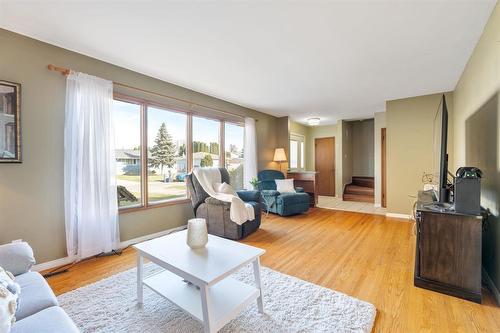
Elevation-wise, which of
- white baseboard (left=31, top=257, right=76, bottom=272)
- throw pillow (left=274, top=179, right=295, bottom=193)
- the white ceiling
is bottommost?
white baseboard (left=31, top=257, right=76, bottom=272)

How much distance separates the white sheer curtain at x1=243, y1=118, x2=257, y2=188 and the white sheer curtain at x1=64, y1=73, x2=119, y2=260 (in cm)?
267

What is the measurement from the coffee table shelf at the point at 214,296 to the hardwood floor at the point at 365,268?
821 mm

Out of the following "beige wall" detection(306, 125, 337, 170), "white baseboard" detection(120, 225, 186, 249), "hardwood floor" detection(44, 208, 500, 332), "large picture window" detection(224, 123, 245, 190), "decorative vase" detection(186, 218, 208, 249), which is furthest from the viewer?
"beige wall" detection(306, 125, 337, 170)

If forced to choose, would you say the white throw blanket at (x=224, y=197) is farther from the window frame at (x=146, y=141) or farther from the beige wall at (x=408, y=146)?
the beige wall at (x=408, y=146)

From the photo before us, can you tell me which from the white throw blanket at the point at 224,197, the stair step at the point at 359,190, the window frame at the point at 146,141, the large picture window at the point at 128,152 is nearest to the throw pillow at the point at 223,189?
the white throw blanket at the point at 224,197

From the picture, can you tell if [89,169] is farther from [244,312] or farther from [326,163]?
[326,163]

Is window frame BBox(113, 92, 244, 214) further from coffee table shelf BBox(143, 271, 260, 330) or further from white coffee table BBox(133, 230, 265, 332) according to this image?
coffee table shelf BBox(143, 271, 260, 330)

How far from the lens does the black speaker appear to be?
1812 millimetres

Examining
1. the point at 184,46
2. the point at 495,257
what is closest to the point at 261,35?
the point at 184,46

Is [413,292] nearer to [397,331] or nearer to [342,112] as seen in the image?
[397,331]

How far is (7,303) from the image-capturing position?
0.93m

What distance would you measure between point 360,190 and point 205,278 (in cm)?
637

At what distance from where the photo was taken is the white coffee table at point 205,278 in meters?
1.33

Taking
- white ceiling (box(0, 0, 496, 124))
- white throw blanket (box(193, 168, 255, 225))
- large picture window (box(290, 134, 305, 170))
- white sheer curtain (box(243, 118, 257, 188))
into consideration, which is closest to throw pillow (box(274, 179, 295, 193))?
white sheer curtain (box(243, 118, 257, 188))
